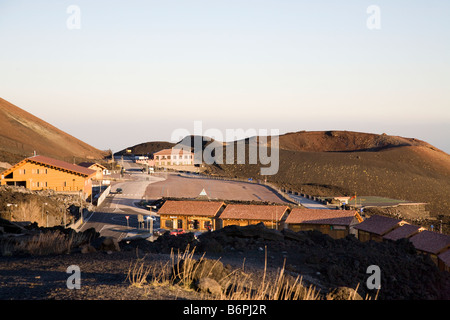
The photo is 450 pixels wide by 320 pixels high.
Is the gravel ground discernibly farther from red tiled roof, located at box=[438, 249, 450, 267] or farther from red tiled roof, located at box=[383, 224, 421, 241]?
red tiled roof, located at box=[383, 224, 421, 241]

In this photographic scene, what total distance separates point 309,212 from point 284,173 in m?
60.6

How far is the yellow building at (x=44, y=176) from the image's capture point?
52.6 m

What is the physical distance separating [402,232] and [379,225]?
120 inches

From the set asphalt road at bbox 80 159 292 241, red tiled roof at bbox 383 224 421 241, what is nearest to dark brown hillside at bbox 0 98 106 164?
asphalt road at bbox 80 159 292 241

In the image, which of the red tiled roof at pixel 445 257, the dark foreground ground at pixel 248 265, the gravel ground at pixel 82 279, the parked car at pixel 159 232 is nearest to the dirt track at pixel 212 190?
the parked car at pixel 159 232

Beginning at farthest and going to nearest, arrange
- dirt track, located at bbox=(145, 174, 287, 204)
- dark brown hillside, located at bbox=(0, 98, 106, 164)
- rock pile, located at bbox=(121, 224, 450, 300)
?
dark brown hillside, located at bbox=(0, 98, 106, 164) → dirt track, located at bbox=(145, 174, 287, 204) → rock pile, located at bbox=(121, 224, 450, 300)

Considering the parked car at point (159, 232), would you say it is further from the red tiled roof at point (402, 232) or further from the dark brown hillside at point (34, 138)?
the dark brown hillside at point (34, 138)

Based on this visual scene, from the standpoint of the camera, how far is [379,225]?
27141mm

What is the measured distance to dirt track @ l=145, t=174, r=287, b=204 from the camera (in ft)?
196

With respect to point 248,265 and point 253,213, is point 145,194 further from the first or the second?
point 248,265

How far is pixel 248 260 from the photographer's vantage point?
461 inches

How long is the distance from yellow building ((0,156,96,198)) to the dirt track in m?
8.55
